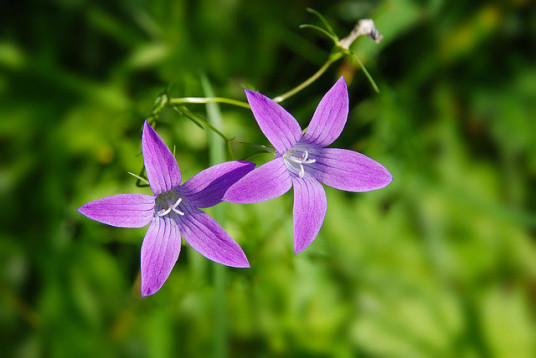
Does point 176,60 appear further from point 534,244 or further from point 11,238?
point 534,244

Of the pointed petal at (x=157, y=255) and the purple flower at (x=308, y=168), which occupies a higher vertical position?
the purple flower at (x=308, y=168)

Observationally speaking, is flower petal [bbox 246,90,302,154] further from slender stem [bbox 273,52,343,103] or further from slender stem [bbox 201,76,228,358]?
slender stem [bbox 201,76,228,358]

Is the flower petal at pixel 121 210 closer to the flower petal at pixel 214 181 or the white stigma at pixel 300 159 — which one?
Result: the flower petal at pixel 214 181

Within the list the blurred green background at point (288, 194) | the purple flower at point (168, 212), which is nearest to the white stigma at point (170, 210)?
the purple flower at point (168, 212)

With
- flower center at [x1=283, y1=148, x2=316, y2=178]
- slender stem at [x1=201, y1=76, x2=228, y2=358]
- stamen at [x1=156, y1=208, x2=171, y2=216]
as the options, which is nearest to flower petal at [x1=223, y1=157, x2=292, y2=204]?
flower center at [x1=283, y1=148, x2=316, y2=178]

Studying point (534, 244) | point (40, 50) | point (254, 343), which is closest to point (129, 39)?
point (40, 50)

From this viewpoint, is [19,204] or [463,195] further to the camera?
[463,195]

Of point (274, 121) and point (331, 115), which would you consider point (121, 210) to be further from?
point (331, 115)

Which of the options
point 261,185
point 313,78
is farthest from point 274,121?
point 313,78
